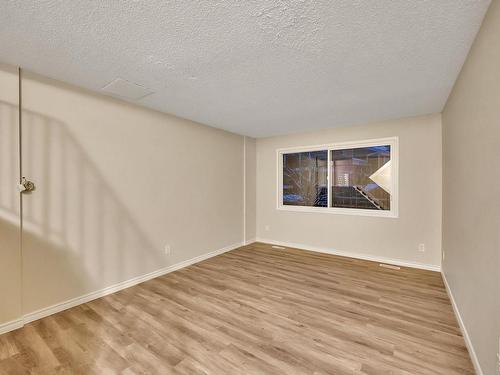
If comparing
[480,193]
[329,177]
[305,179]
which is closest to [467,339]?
[480,193]

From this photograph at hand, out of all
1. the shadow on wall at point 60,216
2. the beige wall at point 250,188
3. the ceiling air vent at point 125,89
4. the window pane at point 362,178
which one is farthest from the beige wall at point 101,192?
the window pane at point 362,178

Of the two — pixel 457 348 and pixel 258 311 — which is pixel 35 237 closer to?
pixel 258 311

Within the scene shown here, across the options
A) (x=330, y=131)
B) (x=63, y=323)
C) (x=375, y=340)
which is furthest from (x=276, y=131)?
(x=63, y=323)

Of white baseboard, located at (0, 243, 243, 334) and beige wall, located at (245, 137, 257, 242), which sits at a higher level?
beige wall, located at (245, 137, 257, 242)

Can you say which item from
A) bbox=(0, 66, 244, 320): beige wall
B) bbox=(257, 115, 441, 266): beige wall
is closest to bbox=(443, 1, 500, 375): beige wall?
bbox=(257, 115, 441, 266): beige wall

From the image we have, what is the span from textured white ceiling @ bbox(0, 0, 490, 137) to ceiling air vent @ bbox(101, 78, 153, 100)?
85 mm

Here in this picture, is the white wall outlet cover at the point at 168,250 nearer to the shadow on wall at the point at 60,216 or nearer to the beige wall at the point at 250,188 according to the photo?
the shadow on wall at the point at 60,216

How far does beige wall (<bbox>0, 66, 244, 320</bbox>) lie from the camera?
7.58 feet

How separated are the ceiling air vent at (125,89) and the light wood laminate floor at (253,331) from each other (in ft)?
7.76

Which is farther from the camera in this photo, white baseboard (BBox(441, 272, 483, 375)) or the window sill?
the window sill

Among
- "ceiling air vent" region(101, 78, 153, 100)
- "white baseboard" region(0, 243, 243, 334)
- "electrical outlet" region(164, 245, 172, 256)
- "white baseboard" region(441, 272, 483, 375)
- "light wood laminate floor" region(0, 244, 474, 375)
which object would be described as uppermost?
"ceiling air vent" region(101, 78, 153, 100)

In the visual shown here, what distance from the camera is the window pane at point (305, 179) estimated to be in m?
4.66

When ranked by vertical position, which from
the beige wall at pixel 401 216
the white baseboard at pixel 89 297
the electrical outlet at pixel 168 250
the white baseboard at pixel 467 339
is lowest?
the white baseboard at pixel 89 297

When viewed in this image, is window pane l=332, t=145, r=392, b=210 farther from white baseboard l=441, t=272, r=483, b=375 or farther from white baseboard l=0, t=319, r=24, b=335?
white baseboard l=0, t=319, r=24, b=335
